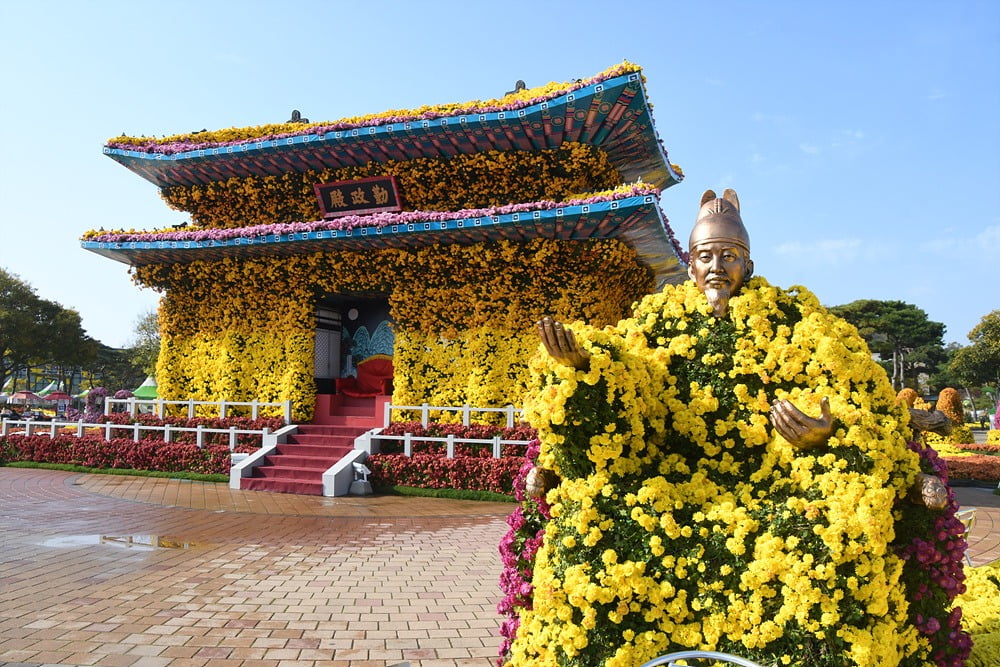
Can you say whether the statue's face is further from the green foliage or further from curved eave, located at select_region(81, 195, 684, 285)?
the green foliage

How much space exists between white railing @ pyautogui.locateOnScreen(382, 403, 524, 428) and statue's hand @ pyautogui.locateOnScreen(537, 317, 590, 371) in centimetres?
860

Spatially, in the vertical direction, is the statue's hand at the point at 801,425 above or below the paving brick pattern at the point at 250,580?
above

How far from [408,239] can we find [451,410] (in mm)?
3570

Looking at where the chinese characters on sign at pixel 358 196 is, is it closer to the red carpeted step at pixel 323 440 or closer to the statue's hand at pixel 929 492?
the red carpeted step at pixel 323 440

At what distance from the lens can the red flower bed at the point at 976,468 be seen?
14055 millimetres

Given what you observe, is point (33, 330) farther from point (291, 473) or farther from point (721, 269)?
point (721, 269)

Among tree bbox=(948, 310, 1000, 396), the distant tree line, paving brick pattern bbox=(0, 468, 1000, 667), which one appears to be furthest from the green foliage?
tree bbox=(948, 310, 1000, 396)

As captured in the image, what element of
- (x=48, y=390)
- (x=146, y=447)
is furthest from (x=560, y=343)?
(x=48, y=390)

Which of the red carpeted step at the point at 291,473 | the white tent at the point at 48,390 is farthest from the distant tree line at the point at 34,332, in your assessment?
the red carpeted step at the point at 291,473

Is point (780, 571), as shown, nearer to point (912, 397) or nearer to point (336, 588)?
point (336, 588)

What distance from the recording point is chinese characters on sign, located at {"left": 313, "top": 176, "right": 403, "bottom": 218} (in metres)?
13.7

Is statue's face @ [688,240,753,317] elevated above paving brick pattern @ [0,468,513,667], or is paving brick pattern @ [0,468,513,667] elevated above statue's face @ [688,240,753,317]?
statue's face @ [688,240,753,317]

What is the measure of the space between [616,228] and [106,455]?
12.2 meters

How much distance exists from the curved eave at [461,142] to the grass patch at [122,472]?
7.09 meters
